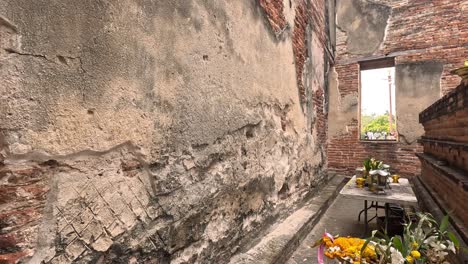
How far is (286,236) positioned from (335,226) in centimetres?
119

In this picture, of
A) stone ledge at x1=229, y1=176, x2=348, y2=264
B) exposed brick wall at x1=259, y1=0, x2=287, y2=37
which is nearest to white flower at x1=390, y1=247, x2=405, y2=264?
stone ledge at x1=229, y1=176, x2=348, y2=264

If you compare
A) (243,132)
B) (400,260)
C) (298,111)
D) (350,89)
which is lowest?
(400,260)

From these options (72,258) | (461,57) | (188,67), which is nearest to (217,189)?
(188,67)

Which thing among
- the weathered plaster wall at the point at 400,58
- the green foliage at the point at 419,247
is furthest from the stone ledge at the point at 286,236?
the weathered plaster wall at the point at 400,58

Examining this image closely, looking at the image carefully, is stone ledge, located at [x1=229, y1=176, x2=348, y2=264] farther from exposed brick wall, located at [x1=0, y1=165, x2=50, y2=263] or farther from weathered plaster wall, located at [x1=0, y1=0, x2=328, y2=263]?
exposed brick wall, located at [x1=0, y1=165, x2=50, y2=263]

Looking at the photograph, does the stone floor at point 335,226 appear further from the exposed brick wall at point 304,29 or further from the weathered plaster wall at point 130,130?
the exposed brick wall at point 304,29

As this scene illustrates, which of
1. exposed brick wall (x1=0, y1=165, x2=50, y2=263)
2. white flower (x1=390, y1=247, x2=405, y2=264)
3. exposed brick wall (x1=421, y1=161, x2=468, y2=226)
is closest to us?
exposed brick wall (x1=0, y1=165, x2=50, y2=263)

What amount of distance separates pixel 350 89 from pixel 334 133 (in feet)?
3.82

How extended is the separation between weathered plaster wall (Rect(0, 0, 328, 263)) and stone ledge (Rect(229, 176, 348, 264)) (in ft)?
0.48

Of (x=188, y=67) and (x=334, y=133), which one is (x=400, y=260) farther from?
(x=334, y=133)

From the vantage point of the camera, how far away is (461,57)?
19.0ft

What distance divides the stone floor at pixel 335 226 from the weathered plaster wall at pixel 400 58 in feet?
8.20

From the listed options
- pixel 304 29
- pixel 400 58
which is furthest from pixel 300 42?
pixel 400 58

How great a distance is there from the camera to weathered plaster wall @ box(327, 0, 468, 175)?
5.95 m
